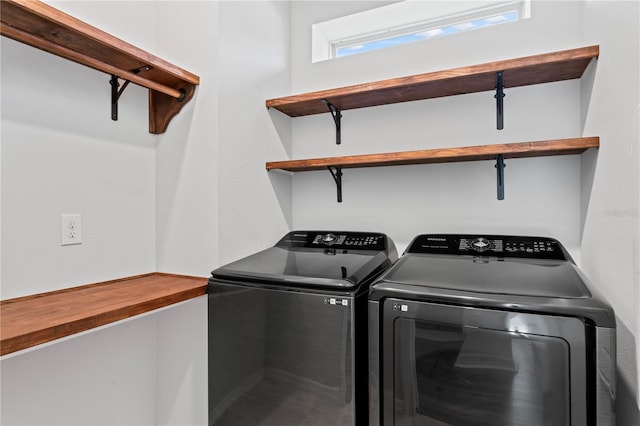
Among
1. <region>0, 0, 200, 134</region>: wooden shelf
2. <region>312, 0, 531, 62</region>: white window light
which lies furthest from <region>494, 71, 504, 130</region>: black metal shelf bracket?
<region>0, 0, 200, 134</region>: wooden shelf

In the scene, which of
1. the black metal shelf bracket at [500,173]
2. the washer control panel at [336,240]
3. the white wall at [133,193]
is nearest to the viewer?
the white wall at [133,193]

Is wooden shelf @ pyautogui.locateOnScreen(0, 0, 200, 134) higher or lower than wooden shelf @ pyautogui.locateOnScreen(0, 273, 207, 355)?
higher

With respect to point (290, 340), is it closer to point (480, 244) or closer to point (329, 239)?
point (329, 239)

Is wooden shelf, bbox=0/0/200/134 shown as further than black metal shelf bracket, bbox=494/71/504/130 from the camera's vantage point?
No

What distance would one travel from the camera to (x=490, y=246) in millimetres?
1515

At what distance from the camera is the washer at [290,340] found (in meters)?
1.22

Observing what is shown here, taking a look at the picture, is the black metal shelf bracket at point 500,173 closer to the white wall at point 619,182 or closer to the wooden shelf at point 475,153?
the wooden shelf at point 475,153

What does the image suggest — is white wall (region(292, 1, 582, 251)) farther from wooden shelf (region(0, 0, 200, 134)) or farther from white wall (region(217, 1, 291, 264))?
wooden shelf (region(0, 0, 200, 134))

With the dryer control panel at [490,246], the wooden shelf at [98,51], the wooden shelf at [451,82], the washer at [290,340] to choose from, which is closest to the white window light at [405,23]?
the wooden shelf at [451,82]

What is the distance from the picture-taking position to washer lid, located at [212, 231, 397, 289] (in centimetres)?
131

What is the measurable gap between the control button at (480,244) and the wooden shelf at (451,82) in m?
Answer: 0.73

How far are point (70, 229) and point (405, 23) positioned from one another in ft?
6.57

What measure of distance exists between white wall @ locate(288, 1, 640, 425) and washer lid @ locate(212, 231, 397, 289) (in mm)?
222

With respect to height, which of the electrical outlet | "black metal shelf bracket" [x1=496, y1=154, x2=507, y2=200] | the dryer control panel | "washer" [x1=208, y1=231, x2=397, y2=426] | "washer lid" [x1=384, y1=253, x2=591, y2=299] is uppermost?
"black metal shelf bracket" [x1=496, y1=154, x2=507, y2=200]
